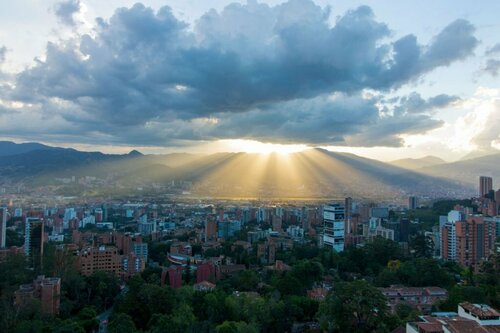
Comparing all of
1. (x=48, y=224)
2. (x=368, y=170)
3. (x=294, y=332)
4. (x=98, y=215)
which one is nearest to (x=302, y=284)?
(x=294, y=332)

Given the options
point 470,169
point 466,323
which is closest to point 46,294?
point 466,323

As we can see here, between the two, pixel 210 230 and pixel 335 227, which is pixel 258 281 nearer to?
pixel 335 227

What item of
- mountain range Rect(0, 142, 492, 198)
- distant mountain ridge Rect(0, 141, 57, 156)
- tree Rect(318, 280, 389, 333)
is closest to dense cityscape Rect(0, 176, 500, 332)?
tree Rect(318, 280, 389, 333)

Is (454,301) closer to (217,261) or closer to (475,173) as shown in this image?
(217,261)

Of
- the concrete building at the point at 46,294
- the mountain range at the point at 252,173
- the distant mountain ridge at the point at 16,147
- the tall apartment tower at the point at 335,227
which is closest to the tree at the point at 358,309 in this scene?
the concrete building at the point at 46,294

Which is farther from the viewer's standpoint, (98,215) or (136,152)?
(136,152)
